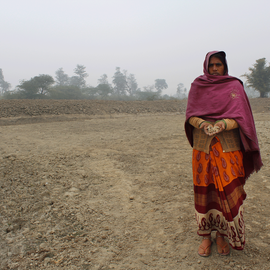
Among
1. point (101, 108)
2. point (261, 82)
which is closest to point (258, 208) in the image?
point (101, 108)

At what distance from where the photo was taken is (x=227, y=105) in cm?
183

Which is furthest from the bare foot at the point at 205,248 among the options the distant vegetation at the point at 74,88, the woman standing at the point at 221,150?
the distant vegetation at the point at 74,88

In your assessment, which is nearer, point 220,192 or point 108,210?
point 220,192

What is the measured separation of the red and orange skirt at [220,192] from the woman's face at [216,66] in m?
0.61

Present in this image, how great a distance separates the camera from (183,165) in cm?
451

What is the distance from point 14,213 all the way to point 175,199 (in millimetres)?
2072

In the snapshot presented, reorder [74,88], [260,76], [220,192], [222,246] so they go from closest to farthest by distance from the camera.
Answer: [220,192]
[222,246]
[260,76]
[74,88]

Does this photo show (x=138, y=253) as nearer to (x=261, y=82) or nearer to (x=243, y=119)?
(x=243, y=119)

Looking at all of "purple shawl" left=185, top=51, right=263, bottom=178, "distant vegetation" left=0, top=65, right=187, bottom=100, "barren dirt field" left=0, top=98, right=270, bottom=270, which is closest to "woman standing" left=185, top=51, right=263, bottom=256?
"purple shawl" left=185, top=51, right=263, bottom=178

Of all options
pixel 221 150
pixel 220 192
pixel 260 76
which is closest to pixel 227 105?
pixel 221 150

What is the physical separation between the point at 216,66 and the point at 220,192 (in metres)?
1.08

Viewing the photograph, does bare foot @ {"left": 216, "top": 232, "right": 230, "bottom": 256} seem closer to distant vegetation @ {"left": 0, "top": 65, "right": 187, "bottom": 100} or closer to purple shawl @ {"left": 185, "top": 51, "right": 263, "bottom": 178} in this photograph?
purple shawl @ {"left": 185, "top": 51, "right": 263, "bottom": 178}

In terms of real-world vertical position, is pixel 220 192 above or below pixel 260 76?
below

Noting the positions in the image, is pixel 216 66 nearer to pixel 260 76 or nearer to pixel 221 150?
pixel 221 150
